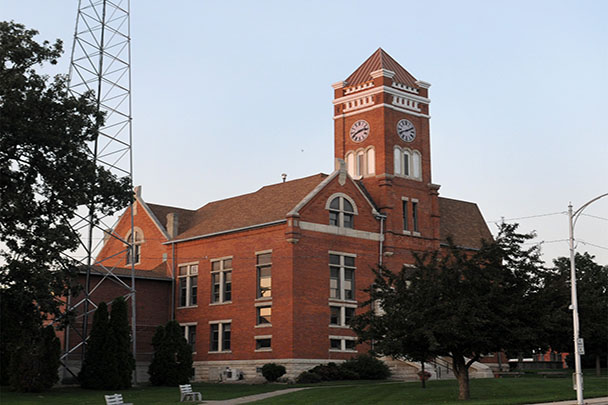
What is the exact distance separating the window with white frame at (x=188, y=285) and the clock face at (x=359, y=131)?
1477 centimetres

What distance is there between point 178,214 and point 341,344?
18.1 meters

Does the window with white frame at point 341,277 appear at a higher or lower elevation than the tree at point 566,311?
higher

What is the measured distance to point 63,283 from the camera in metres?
37.2

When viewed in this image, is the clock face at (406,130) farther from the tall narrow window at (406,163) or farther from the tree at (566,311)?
the tree at (566,311)

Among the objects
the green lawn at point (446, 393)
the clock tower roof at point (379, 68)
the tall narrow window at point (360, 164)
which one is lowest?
the green lawn at point (446, 393)

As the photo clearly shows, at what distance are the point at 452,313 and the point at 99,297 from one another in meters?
28.9

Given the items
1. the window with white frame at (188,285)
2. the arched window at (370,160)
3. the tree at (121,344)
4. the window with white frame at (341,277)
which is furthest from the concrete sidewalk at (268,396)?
the arched window at (370,160)

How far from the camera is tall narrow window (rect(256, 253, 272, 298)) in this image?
5106cm

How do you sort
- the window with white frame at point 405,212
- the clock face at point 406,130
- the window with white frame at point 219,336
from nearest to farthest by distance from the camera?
1. the window with white frame at point 219,336
2. the window with white frame at point 405,212
3. the clock face at point 406,130

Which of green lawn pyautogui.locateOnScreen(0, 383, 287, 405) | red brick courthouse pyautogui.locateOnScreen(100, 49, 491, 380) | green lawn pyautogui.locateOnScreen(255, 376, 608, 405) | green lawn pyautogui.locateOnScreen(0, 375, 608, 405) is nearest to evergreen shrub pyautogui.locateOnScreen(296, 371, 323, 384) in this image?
red brick courthouse pyautogui.locateOnScreen(100, 49, 491, 380)

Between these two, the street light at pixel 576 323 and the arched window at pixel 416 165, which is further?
the arched window at pixel 416 165

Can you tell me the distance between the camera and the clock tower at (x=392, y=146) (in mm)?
55312

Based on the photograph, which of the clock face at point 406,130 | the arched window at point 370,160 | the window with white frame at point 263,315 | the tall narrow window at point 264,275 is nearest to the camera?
the window with white frame at point 263,315

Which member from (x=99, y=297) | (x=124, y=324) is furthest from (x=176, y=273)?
(x=124, y=324)
